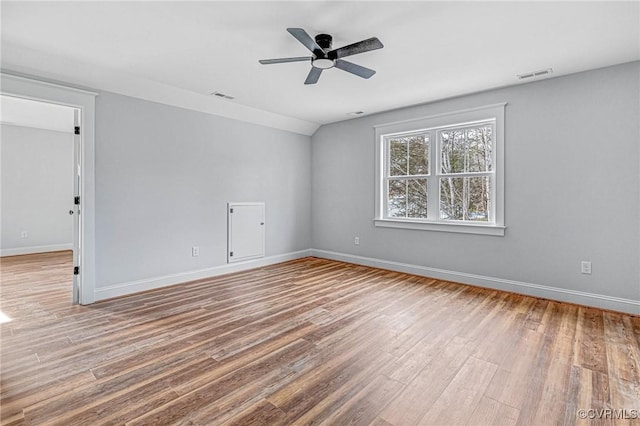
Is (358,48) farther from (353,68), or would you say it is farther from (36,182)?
(36,182)

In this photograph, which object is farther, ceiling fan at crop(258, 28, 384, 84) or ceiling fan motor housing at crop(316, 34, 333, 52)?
ceiling fan motor housing at crop(316, 34, 333, 52)

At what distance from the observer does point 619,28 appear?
2.51 meters

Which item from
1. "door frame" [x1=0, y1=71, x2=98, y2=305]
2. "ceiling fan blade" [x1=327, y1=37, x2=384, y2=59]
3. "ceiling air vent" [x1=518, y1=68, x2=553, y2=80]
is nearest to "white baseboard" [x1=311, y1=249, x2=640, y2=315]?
"ceiling air vent" [x1=518, y1=68, x2=553, y2=80]

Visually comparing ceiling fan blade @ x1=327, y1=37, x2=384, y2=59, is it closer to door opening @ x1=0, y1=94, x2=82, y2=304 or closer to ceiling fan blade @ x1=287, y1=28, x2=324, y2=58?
ceiling fan blade @ x1=287, y1=28, x2=324, y2=58

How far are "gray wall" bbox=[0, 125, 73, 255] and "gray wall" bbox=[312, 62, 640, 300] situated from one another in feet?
24.3

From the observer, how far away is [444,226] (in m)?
4.41

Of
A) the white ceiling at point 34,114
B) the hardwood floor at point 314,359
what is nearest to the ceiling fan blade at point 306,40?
the hardwood floor at point 314,359

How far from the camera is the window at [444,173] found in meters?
4.01

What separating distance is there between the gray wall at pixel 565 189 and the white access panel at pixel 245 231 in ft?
8.62

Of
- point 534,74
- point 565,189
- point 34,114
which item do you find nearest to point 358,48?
point 534,74

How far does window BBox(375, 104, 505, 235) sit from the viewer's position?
13.2 ft

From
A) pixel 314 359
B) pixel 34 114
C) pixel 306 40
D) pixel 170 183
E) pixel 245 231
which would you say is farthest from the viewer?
pixel 34 114

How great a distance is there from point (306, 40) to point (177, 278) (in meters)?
3.43

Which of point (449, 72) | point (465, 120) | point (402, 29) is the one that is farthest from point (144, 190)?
point (465, 120)
